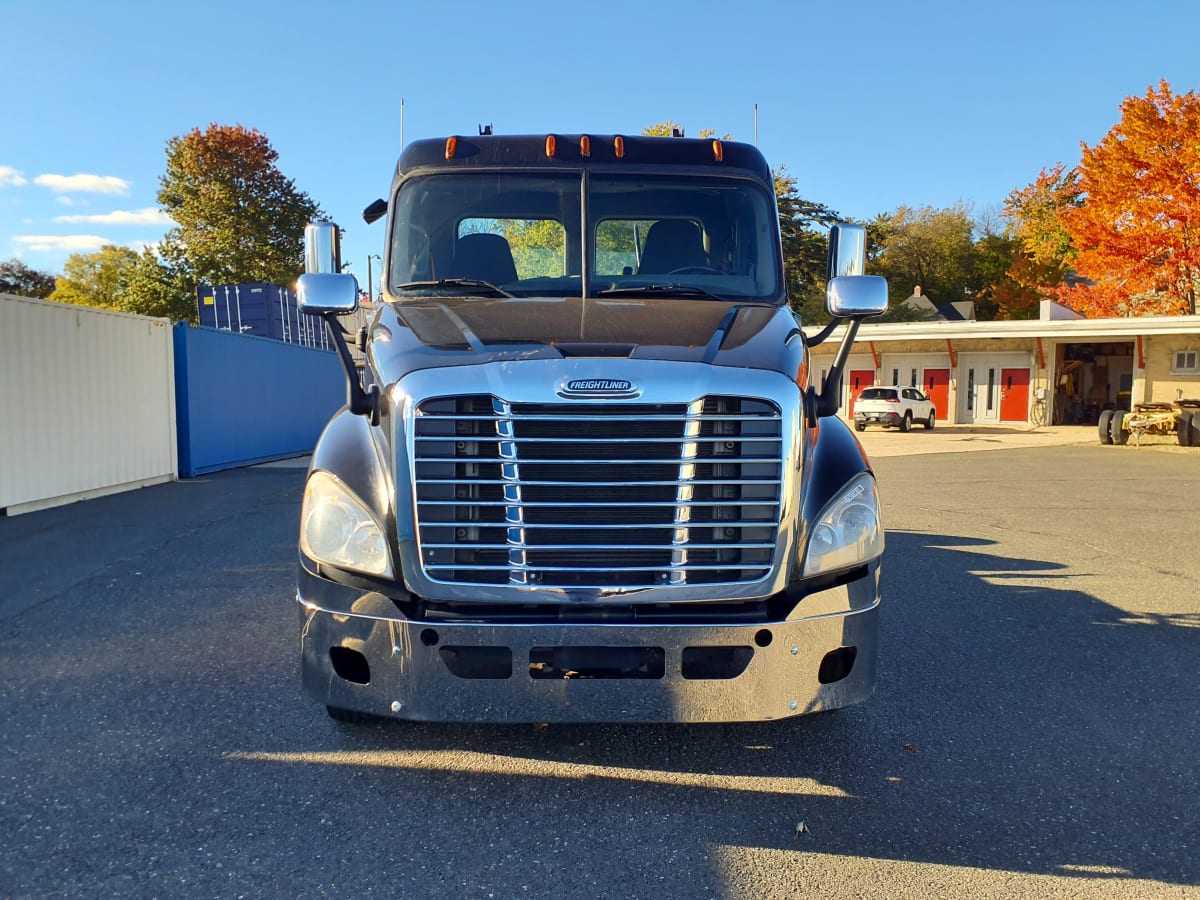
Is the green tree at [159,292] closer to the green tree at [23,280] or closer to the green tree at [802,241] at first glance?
the green tree at [23,280]

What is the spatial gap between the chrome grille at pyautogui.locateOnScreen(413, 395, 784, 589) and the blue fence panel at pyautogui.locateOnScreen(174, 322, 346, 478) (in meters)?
13.7

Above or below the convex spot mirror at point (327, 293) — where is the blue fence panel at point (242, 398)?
below

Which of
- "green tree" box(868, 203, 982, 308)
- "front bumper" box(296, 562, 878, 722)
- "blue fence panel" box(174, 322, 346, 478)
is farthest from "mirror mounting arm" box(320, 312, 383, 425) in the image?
"green tree" box(868, 203, 982, 308)

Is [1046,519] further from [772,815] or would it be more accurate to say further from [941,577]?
[772,815]

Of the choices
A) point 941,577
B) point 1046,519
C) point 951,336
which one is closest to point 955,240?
point 951,336

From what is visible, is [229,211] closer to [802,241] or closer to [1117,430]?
[802,241]

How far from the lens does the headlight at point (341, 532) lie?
3.20 metres

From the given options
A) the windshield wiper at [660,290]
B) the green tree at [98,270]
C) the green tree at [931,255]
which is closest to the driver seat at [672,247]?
→ the windshield wiper at [660,290]

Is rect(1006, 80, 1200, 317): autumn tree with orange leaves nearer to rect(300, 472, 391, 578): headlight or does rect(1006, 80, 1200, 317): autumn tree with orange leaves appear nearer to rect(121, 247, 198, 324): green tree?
rect(300, 472, 391, 578): headlight

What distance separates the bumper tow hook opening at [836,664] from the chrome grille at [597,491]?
0.39m

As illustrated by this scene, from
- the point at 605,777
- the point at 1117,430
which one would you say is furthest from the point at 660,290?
the point at 1117,430

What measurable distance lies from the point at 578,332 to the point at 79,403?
11.3m

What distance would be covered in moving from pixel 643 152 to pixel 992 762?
316cm

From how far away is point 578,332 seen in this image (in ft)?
11.5
